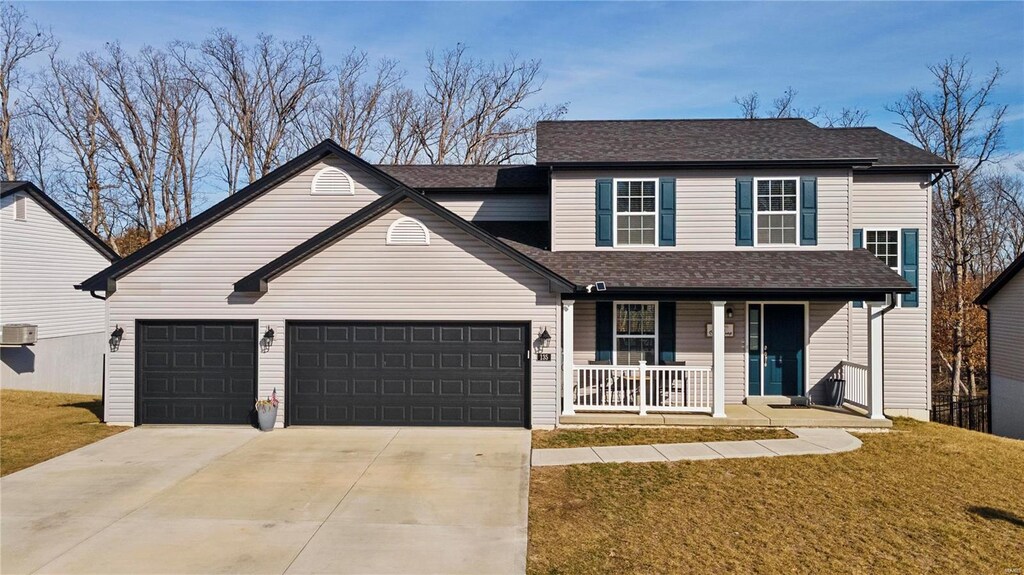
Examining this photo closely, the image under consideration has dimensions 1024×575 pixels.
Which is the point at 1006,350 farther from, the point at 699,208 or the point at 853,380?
the point at 699,208

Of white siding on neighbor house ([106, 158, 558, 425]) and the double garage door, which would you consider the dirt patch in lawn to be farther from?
the double garage door

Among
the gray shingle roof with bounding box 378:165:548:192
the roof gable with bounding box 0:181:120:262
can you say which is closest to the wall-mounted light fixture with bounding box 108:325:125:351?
the gray shingle roof with bounding box 378:165:548:192

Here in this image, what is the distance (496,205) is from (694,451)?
827 centimetres

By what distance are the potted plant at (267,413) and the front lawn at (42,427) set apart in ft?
8.99

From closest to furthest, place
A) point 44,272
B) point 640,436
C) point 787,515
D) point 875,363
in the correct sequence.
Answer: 1. point 787,515
2. point 640,436
3. point 875,363
4. point 44,272

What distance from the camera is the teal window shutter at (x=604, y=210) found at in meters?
13.1

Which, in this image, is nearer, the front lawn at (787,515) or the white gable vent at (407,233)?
the front lawn at (787,515)

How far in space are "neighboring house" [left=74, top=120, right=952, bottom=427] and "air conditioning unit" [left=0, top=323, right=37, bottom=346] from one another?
8.42 meters

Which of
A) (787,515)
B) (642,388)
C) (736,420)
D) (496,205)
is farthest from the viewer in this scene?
(496,205)

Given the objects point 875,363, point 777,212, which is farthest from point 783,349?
point 777,212

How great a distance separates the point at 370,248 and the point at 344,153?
2.21 meters

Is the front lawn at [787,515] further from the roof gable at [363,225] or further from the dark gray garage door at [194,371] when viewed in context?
the dark gray garage door at [194,371]

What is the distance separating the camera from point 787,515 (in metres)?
6.90

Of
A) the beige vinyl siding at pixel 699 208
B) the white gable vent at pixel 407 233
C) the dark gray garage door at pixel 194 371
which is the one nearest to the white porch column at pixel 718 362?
the beige vinyl siding at pixel 699 208
